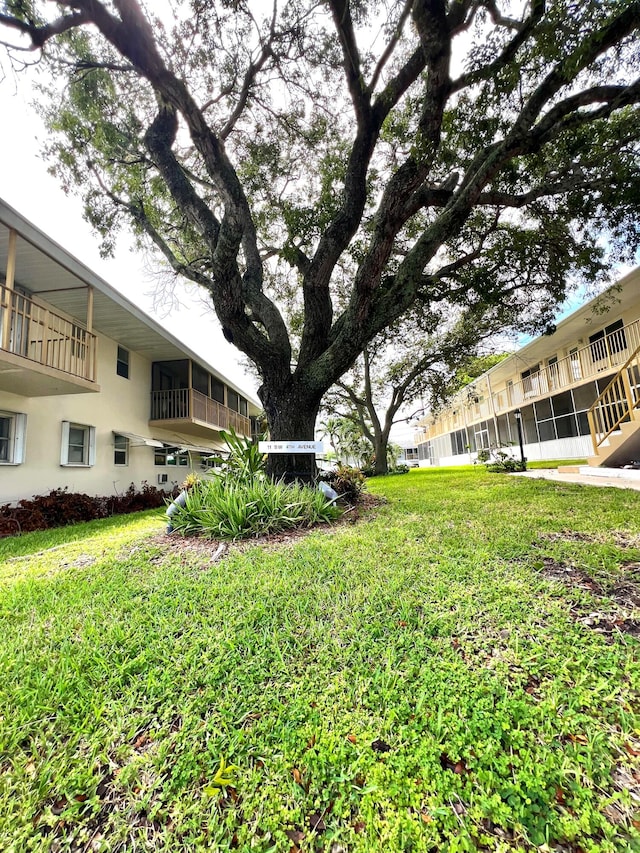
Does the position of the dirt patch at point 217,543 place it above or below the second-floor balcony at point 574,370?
below

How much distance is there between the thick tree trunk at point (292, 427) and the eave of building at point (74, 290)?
531 centimetres

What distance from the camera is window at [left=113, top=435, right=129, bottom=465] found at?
1154 cm

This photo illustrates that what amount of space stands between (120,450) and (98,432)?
126 centimetres

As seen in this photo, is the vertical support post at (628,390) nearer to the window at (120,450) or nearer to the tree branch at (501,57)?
the tree branch at (501,57)

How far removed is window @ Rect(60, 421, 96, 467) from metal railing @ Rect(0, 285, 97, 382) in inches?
76.4

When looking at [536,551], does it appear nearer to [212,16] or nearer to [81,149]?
[212,16]

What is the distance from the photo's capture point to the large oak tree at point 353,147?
525 centimetres

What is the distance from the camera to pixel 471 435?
29344mm

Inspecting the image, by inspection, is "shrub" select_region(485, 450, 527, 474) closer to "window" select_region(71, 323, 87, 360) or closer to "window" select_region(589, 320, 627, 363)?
Result: "window" select_region(589, 320, 627, 363)

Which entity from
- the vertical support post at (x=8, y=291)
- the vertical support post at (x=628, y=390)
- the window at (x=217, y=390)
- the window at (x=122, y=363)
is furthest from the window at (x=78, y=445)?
the vertical support post at (x=628, y=390)

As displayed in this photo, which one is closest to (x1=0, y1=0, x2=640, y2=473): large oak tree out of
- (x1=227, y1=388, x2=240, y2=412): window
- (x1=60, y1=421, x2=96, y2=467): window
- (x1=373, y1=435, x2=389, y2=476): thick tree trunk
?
(x1=60, y1=421, x2=96, y2=467): window

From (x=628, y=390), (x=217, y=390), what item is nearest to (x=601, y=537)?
(x=628, y=390)

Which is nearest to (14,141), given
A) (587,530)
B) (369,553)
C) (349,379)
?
(369,553)

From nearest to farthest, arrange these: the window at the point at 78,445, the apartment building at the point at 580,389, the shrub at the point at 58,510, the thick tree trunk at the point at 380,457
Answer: the shrub at the point at 58,510
the apartment building at the point at 580,389
the window at the point at 78,445
the thick tree trunk at the point at 380,457
